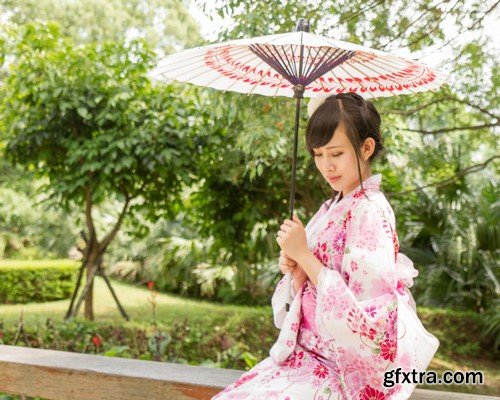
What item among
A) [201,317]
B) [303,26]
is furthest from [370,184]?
[201,317]

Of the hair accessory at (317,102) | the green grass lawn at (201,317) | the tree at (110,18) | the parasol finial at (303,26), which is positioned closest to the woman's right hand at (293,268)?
the hair accessory at (317,102)

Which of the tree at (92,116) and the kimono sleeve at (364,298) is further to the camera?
the tree at (92,116)

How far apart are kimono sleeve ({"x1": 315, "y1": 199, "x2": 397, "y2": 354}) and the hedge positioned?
9214 mm

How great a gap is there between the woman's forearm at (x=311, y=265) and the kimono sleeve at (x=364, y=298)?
0.21ft

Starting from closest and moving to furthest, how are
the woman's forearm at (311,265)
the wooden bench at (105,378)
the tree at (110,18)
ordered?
the woman's forearm at (311,265) < the wooden bench at (105,378) < the tree at (110,18)

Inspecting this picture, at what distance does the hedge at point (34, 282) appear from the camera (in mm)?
10398

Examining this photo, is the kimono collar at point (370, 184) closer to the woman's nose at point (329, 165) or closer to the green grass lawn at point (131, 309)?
the woman's nose at point (329, 165)

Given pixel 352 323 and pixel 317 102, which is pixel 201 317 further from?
pixel 352 323

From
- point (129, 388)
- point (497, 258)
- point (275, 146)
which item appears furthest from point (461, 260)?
point (129, 388)

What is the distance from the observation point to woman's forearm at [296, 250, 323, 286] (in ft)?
5.89

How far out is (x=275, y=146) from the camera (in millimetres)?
4152

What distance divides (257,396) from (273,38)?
3.42 ft

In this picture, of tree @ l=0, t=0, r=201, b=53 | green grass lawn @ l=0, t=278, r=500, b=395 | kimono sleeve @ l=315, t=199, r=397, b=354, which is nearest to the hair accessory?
kimono sleeve @ l=315, t=199, r=397, b=354

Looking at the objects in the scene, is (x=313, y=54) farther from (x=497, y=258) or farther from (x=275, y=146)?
(x=497, y=258)
